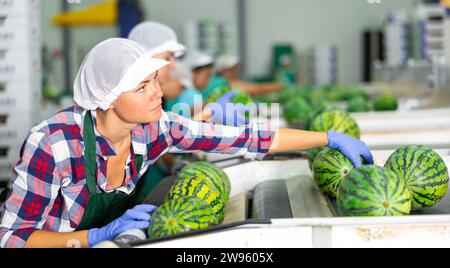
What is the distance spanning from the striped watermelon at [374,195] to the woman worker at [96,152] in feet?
1.49

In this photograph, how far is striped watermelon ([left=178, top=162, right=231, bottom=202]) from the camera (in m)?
2.56

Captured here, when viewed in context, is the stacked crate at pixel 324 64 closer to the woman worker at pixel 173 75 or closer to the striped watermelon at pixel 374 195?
the woman worker at pixel 173 75

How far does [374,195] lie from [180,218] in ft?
2.11

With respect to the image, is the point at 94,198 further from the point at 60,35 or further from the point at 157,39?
the point at 60,35

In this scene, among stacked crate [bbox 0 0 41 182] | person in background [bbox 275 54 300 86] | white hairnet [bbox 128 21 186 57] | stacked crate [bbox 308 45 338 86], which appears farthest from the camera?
stacked crate [bbox 308 45 338 86]

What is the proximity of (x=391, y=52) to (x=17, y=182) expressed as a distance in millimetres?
10276

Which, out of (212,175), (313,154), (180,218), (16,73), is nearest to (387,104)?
(313,154)

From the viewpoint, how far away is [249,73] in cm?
1773

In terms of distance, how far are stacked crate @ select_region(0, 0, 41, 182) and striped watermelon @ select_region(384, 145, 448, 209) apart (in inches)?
125

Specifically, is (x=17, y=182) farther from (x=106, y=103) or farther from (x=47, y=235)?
(x=106, y=103)

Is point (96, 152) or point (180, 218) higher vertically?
point (96, 152)

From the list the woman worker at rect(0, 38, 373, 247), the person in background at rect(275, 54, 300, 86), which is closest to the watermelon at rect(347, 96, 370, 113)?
the woman worker at rect(0, 38, 373, 247)

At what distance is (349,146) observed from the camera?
2.43m

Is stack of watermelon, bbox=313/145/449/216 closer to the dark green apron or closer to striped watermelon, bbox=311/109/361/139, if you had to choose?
the dark green apron
